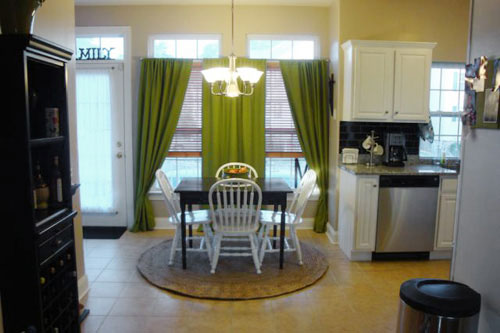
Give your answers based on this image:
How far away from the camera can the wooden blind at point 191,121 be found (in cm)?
489

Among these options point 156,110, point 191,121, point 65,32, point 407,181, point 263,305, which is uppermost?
point 65,32

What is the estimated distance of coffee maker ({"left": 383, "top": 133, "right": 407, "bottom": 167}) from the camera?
441 cm

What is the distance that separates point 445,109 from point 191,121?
9.84 feet

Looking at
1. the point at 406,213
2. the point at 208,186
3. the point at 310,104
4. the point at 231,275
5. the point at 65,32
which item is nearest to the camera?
the point at 65,32

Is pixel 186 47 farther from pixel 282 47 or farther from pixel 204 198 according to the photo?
pixel 204 198

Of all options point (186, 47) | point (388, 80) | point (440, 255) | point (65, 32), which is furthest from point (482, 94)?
point (186, 47)

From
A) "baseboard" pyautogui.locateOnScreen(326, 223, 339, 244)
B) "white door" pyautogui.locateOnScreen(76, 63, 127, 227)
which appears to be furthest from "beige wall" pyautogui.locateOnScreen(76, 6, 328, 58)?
"baseboard" pyautogui.locateOnScreen(326, 223, 339, 244)

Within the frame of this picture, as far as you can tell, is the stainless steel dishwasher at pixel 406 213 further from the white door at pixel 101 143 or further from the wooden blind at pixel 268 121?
the white door at pixel 101 143

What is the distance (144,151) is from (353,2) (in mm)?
2897

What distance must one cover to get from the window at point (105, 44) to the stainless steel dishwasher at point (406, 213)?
336cm

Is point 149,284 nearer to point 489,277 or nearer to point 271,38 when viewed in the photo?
point 489,277

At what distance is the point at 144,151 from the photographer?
16.0ft

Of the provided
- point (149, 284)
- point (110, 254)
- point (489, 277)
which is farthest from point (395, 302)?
point (110, 254)

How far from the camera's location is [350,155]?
452cm
